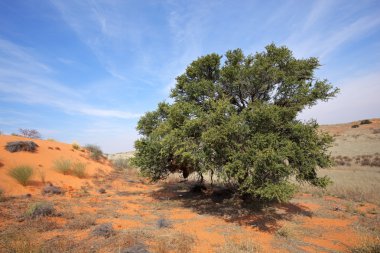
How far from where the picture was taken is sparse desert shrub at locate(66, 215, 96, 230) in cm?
952

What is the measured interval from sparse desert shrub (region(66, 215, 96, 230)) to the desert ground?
4 centimetres

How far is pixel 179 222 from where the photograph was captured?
1118 cm

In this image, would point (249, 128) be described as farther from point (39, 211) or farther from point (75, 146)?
point (75, 146)

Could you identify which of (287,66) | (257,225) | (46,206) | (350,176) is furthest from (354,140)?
(46,206)

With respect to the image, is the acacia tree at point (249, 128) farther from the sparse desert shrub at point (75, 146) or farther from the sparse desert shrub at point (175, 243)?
the sparse desert shrub at point (75, 146)

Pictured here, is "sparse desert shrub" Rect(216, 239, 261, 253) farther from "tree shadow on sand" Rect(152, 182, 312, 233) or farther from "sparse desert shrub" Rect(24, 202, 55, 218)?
"sparse desert shrub" Rect(24, 202, 55, 218)

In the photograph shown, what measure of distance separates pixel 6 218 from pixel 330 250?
1227 centimetres

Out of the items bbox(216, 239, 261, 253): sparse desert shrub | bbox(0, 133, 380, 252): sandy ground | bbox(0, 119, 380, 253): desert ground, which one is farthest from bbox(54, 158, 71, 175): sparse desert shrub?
bbox(216, 239, 261, 253): sparse desert shrub

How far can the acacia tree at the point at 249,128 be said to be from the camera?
10.2 m

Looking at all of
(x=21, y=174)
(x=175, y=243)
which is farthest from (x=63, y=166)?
(x=175, y=243)

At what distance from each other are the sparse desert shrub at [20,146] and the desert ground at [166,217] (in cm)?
55

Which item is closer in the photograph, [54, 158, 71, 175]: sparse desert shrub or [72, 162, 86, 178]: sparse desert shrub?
[54, 158, 71, 175]: sparse desert shrub

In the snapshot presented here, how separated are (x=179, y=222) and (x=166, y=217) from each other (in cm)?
114

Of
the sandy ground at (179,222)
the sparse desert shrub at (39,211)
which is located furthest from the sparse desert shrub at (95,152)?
the sparse desert shrub at (39,211)
